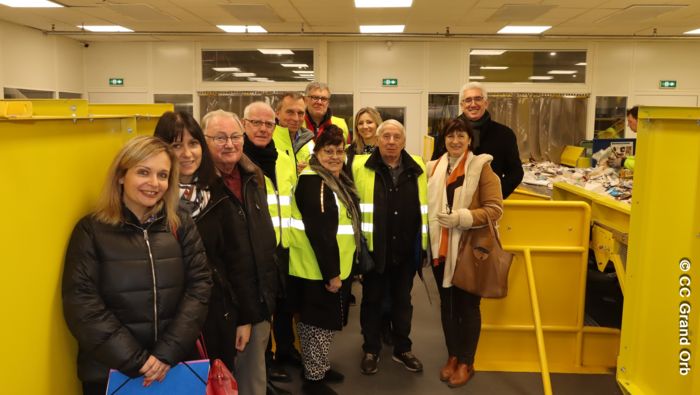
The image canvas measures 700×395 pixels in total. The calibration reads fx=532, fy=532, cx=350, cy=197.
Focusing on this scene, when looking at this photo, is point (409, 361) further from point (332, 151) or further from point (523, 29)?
point (523, 29)

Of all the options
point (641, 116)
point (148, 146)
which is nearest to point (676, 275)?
point (641, 116)

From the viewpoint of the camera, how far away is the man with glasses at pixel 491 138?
11.0 feet

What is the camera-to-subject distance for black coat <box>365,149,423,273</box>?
9.89 ft

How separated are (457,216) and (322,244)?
751 mm

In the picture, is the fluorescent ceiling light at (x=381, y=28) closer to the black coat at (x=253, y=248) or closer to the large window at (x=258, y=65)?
the large window at (x=258, y=65)

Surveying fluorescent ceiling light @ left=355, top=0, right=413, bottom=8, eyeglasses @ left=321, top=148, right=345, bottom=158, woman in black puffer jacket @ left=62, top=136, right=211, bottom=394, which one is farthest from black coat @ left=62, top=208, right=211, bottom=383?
fluorescent ceiling light @ left=355, top=0, right=413, bottom=8

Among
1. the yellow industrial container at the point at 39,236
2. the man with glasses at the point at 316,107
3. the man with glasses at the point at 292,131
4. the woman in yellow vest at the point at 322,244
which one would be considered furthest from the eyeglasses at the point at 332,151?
the yellow industrial container at the point at 39,236

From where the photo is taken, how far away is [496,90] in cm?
996

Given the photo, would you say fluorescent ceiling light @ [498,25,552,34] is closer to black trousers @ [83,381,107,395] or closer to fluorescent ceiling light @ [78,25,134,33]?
fluorescent ceiling light @ [78,25,134,33]

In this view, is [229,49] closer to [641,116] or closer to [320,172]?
[320,172]

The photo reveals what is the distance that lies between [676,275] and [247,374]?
5.79 ft

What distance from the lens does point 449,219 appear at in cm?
291

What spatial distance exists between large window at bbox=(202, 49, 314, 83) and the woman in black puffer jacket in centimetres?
861

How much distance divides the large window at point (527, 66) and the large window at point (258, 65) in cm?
318
